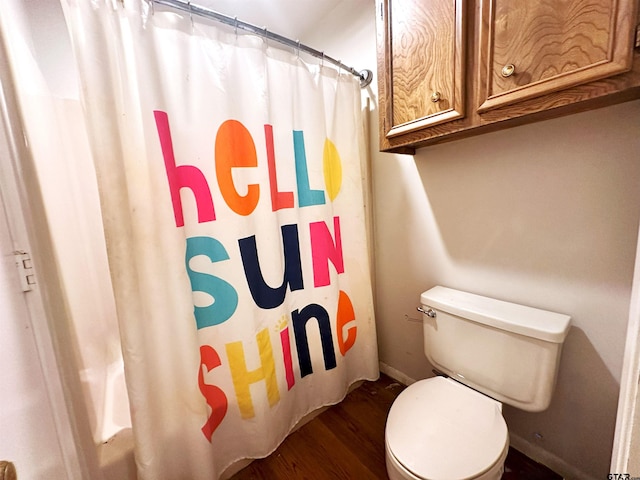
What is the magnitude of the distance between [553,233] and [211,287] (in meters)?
1.30

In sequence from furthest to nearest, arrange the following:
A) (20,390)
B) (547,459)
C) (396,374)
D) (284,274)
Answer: (396,374)
(284,274)
(547,459)
(20,390)

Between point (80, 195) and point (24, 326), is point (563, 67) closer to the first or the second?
point (24, 326)

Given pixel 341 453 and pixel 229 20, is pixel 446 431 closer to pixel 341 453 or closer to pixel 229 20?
pixel 341 453

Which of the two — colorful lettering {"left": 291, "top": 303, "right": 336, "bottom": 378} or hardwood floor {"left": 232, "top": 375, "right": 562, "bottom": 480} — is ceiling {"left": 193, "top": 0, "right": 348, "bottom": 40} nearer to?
colorful lettering {"left": 291, "top": 303, "right": 336, "bottom": 378}

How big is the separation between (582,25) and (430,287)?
3.47 ft

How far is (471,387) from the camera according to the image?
1.04 m

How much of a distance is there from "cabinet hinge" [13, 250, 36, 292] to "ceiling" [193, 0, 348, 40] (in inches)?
57.5

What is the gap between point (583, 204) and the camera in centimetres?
87

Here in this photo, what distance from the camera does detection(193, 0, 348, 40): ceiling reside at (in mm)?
1384

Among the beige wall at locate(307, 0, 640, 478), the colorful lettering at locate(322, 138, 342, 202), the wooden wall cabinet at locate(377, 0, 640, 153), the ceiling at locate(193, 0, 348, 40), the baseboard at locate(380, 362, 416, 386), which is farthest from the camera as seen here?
the baseboard at locate(380, 362, 416, 386)

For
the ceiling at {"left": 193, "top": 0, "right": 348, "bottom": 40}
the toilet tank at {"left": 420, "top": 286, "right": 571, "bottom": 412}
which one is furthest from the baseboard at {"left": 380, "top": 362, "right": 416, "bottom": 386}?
the ceiling at {"left": 193, "top": 0, "right": 348, "bottom": 40}

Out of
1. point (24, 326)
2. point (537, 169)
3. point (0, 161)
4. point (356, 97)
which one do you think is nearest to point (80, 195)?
point (0, 161)

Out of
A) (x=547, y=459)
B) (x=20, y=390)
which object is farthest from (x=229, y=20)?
(x=547, y=459)

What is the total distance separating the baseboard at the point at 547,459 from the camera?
985 mm
